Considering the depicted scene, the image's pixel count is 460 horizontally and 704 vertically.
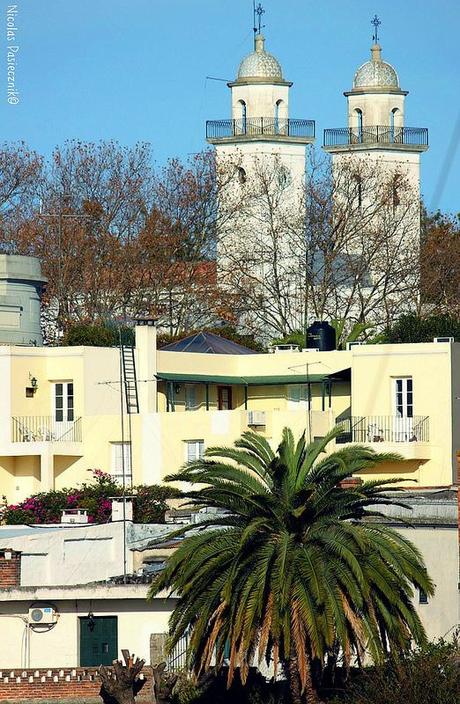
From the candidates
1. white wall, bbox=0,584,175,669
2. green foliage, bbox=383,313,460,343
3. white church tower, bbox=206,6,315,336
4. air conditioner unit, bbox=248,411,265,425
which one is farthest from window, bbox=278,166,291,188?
white wall, bbox=0,584,175,669

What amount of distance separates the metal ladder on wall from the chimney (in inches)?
734

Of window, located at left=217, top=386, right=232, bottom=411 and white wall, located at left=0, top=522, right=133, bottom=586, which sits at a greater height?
window, located at left=217, top=386, right=232, bottom=411

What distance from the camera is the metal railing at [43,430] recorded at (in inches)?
2457

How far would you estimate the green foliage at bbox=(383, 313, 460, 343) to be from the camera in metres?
68.5

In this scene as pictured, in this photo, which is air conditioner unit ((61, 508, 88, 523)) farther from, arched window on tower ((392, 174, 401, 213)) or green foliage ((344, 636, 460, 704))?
arched window on tower ((392, 174, 401, 213))

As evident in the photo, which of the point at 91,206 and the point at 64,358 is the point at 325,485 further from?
the point at 91,206

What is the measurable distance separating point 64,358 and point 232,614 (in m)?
26.8

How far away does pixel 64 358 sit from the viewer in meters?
63.0

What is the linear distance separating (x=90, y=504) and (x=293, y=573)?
781 inches

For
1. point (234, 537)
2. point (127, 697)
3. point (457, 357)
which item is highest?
point (457, 357)

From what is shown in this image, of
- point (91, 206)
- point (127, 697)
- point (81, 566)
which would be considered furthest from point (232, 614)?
point (91, 206)

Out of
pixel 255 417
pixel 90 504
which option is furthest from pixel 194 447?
pixel 90 504

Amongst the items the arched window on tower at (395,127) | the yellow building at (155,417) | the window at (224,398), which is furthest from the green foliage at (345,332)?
the arched window on tower at (395,127)

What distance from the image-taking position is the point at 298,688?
122 feet
